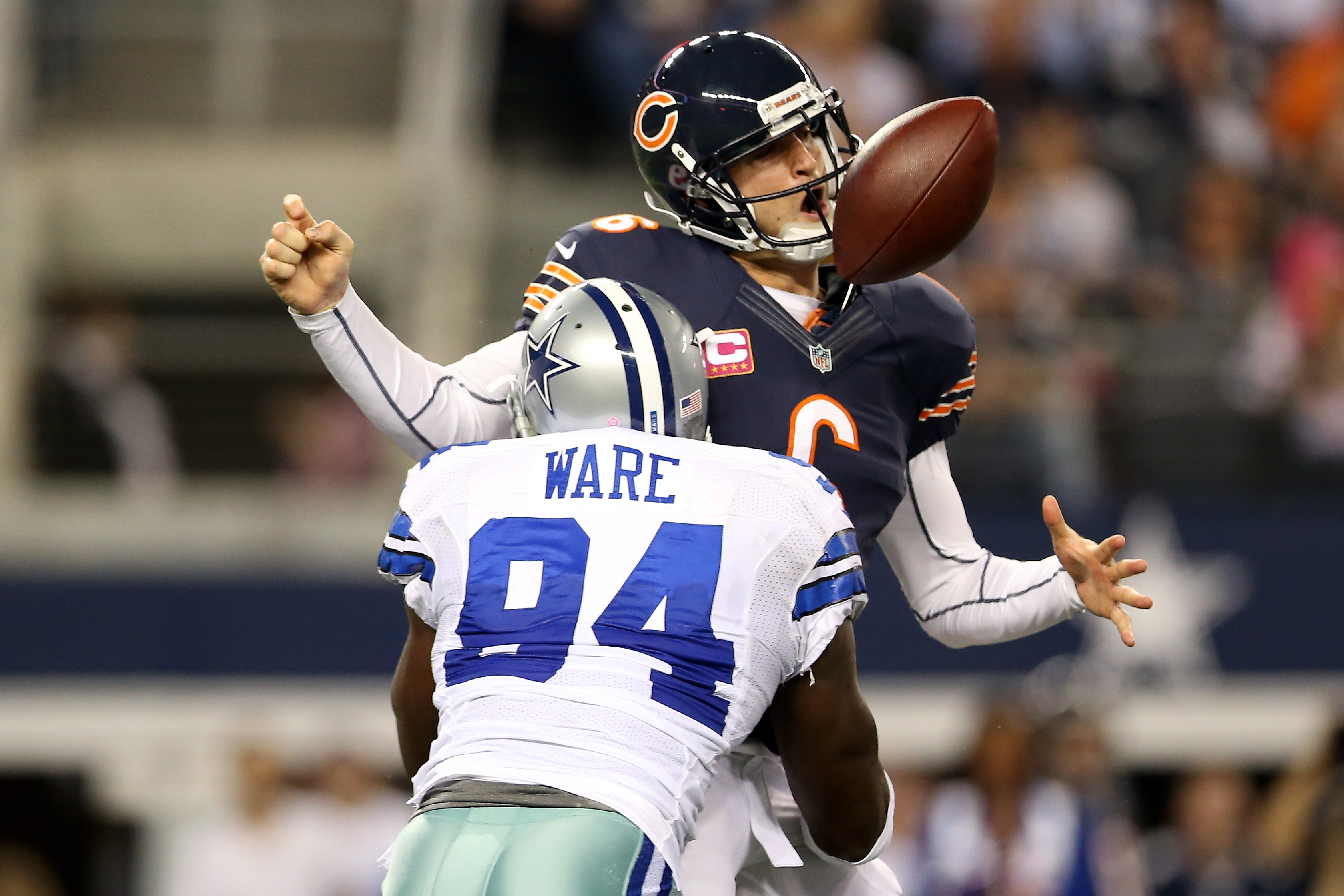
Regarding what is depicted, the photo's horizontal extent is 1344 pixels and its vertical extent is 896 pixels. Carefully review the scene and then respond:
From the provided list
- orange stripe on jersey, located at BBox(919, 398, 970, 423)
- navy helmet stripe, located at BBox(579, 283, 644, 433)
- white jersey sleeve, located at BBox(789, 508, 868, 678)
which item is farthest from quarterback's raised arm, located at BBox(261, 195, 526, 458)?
orange stripe on jersey, located at BBox(919, 398, 970, 423)

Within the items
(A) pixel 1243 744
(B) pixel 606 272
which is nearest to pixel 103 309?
(A) pixel 1243 744

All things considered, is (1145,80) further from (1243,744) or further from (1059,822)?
(1059,822)

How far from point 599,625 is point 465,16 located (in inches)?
364

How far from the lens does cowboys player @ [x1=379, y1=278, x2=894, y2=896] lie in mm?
3078

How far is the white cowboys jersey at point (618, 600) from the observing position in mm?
3127

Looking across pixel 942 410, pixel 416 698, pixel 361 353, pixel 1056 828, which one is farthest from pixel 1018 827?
pixel 361 353

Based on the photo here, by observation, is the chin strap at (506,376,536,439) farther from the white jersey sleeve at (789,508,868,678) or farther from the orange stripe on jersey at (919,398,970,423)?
the orange stripe on jersey at (919,398,970,423)

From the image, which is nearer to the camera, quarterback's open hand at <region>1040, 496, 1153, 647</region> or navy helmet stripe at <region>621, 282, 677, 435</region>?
navy helmet stripe at <region>621, 282, 677, 435</region>

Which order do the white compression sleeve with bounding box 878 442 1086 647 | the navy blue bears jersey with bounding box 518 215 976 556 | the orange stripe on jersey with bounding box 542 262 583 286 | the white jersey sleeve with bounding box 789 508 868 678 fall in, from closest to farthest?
the white jersey sleeve with bounding box 789 508 868 678
the navy blue bears jersey with bounding box 518 215 976 556
the orange stripe on jersey with bounding box 542 262 583 286
the white compression sleeve with bounding box 878 442 1086 647

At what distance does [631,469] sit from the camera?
10.8 feet

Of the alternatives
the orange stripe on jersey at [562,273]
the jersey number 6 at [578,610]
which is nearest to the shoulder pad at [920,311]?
the orange stripe on jersey at [562,273]

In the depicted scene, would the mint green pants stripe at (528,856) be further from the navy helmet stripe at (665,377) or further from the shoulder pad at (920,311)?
the shoulder pad at (920,311)

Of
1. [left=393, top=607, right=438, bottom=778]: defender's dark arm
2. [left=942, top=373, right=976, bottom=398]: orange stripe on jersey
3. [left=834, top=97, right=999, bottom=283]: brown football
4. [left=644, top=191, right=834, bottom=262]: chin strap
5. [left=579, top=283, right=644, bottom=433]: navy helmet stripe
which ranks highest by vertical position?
[left=834, top=97, right=999, bottom=283]: brown football

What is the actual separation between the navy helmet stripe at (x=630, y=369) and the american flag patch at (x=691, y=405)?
98 millimetres
